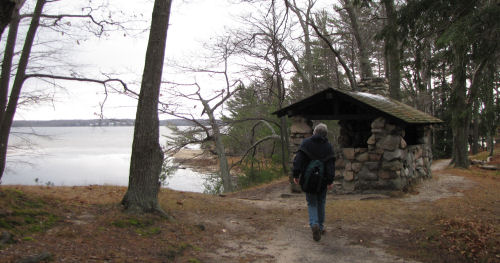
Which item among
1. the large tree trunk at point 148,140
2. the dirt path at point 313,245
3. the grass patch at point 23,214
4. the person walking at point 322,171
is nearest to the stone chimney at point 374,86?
the dirt path at point 313,245

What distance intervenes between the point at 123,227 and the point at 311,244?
8.43 ft

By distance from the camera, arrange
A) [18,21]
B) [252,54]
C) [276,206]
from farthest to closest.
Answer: [252,54]
[18,21]
[276,206]

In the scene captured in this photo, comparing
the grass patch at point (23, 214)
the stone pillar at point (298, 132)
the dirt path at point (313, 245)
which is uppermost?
the stone pillar at point (298, 132)

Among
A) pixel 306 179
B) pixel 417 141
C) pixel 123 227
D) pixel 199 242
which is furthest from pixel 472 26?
pixel 417 141

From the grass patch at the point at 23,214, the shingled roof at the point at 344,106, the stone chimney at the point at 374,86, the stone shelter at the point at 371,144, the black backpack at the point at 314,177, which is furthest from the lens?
the stone chimney at the point at 374,86

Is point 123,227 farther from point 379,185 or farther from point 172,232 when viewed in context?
point 379,185

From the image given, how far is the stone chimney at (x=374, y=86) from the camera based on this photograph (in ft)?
43.0

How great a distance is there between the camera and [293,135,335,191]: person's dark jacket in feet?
17.7

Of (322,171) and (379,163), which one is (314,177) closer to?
(322,171)

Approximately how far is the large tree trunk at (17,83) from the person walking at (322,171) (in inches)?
289

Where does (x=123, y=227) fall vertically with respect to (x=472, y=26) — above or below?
below

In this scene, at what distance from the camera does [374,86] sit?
43.2 feet

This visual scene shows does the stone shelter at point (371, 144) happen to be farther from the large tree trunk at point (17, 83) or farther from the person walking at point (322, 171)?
the large tree trunk at point (17, 83)

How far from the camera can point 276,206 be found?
8.16 m
